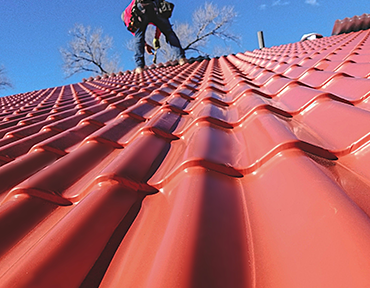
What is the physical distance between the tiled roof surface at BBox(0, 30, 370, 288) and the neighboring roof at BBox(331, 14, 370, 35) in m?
9.56

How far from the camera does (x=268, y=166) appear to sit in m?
0.91

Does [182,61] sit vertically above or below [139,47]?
below

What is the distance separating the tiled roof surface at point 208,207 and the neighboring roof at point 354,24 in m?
9.56

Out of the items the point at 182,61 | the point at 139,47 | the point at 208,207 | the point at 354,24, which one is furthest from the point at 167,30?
the point at 208,207

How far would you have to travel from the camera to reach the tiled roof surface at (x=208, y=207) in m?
0.55

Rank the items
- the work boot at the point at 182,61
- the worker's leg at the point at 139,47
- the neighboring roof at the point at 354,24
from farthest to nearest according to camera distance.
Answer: the neighboring roof at the point at 354,24, the worker's leg at the point at 139,47, the work boot at the point at 182,61

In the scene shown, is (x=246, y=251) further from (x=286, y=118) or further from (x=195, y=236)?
(x=286, y=118)

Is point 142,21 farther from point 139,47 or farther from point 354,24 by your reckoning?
point 354,24

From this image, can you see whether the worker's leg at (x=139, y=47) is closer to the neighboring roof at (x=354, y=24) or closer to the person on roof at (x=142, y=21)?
the person on roof at (x=142, y=21)

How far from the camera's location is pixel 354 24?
8.61 m

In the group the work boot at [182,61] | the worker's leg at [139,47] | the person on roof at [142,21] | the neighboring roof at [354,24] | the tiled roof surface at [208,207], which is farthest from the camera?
the neighboring roof at [354,24]

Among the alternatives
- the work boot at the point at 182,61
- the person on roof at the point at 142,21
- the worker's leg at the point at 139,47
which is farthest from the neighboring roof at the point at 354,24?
the worker's leg at the point at 139,47

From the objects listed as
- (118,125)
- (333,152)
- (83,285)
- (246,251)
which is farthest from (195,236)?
(118,125)

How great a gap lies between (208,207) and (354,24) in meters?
10.9
